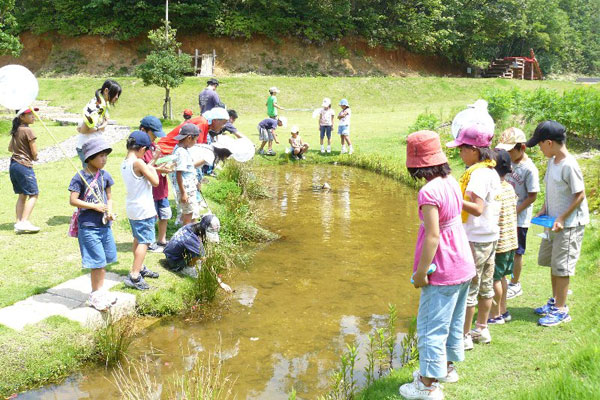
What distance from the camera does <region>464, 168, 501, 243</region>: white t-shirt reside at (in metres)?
4.30

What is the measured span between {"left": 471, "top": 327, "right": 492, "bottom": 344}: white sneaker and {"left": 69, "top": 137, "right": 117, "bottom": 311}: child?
11.3 feet

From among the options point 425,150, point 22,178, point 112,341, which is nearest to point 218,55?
point 22,178

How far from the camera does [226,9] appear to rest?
117 ft

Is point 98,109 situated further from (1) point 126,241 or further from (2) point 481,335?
(2) point 481,335

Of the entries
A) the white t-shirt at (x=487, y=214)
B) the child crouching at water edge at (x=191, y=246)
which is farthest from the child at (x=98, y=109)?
the white t-shirt at (x=487, y=214)

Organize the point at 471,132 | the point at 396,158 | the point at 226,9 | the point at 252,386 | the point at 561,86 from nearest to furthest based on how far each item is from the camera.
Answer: the point at 471,132, the point at 252,386, the point at 396,158, the point at 561,86, the point at 226,9

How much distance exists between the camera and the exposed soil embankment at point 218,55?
34.7 meters

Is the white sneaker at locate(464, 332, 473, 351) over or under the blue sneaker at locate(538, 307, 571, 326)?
under

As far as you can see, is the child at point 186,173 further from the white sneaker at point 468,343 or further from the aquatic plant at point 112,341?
the white sneaker at point 468,343

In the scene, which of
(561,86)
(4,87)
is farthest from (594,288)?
(561,86)

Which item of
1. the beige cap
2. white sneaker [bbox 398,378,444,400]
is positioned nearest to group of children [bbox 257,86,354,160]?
the beige cap

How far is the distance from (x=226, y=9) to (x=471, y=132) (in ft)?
112

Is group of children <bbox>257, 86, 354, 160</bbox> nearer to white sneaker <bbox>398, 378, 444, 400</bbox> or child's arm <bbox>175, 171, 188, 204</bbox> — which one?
child's arm <bbox>175, 171, 188, 204</bbox>

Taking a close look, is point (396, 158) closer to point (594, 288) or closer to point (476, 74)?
point (594, 288)
